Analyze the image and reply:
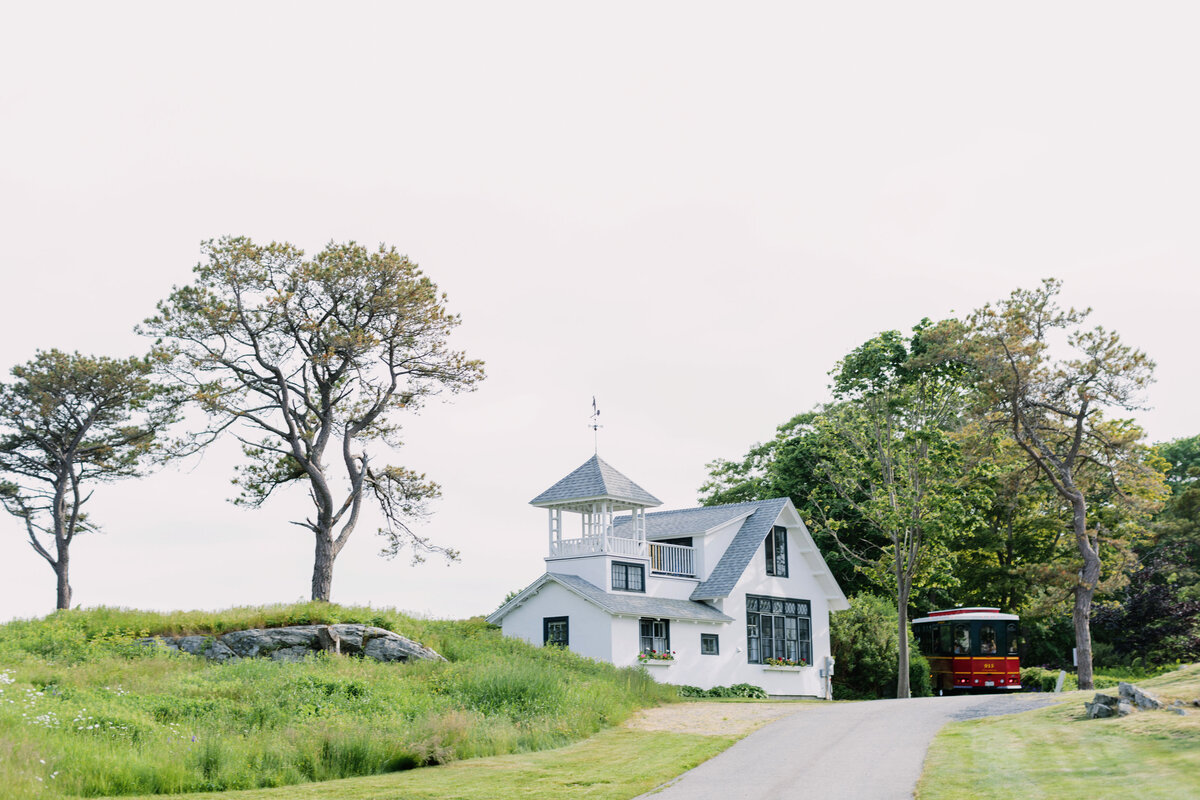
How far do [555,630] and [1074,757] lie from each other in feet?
65.1

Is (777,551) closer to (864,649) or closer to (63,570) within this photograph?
(864,649)

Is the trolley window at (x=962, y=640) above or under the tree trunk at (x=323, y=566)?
under

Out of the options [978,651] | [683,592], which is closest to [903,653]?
[978,651]

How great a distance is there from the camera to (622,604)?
3209 cm

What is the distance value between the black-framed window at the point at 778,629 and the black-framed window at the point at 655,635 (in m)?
3.89

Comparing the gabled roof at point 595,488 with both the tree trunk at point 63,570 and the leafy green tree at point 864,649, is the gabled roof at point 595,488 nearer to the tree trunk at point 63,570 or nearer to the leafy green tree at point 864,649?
the leafy green tree at point 864,649

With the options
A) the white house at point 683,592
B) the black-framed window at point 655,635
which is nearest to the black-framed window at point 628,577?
the white house at point 683,592

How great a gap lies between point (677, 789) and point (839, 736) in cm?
585

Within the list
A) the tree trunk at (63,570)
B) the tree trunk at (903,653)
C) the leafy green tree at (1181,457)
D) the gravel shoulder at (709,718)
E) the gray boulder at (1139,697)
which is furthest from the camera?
the leafy green tree at (1181,457)

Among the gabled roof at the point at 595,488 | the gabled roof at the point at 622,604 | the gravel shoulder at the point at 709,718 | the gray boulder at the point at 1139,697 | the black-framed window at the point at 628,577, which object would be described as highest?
the gabled roof at the point at 595,488

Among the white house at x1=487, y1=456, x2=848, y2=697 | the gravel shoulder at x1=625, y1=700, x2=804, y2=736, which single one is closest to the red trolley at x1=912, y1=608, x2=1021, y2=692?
the white house at x1=487, y1=456, x2=848, y2=697

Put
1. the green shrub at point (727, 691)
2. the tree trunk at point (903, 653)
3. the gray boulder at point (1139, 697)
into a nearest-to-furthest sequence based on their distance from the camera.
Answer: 1. the gray boulder at point (1139, 697)
2. the green shrub at point (727, 691)
3. the tree trunk at point (903, 653)

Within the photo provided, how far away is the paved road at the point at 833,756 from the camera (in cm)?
1373

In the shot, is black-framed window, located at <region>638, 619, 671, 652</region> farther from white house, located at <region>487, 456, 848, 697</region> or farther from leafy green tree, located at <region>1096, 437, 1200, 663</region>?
leafy green tree, located at <region>1096, 437, 1200, 663</region>
